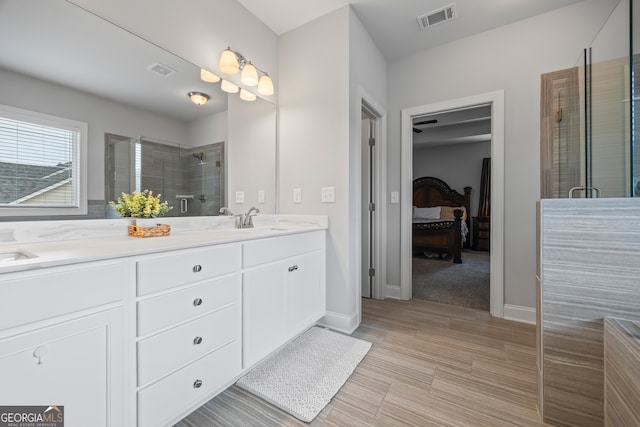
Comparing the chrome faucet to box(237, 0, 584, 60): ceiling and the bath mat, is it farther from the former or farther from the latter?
box(237, 0, 584, 60): ceiling

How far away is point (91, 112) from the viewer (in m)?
1.39

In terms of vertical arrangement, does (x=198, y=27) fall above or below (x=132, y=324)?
above

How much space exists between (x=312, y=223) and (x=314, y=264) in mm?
384

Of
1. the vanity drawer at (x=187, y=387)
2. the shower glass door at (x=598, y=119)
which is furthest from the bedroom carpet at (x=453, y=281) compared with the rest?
the vanity drawer at (x=187, y=387)

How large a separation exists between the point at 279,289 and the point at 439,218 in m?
5.32

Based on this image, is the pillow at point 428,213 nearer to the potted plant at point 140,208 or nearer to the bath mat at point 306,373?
the bath mat at point 306,373

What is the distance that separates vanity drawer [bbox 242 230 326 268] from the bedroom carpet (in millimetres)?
1663

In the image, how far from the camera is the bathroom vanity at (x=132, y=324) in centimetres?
76

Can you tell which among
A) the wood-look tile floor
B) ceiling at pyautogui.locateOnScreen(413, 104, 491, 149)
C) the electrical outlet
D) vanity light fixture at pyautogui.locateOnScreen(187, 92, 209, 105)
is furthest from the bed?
vanity light fixture at pyautogui.locateOnScreen(187, 92, 209, 105)

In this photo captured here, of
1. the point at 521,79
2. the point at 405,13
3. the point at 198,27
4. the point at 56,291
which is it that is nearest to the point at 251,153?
the point at 198,27

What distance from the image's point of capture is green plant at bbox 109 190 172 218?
1487mm

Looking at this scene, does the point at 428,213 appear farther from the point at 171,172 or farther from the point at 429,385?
the point at 171,172

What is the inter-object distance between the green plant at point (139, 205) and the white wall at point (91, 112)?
99 mm

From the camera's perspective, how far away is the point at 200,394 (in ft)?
3.98
